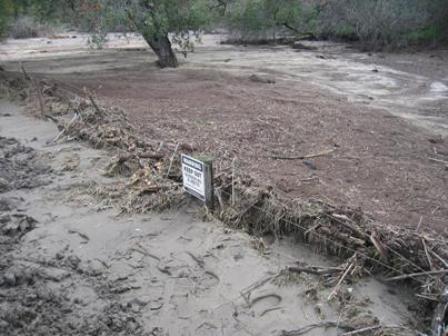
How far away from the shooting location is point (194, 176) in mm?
4168

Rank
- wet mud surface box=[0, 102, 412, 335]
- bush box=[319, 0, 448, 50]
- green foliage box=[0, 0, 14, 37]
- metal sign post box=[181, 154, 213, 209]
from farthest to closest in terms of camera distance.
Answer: bush box=[319, 0, 448, 50] < green foliage box=[0, 0, 14, 37] < metal sign post box=[181, 154, 213, 209] < wet mud surface box=[0, 102, 412, 335]

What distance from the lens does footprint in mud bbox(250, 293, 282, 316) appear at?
3154 millimetres

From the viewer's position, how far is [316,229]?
380 centimetres

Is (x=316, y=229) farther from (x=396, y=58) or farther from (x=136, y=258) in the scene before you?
(x=396, y=58)

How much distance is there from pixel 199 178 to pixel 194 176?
72mm

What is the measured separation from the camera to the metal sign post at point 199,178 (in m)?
4.05

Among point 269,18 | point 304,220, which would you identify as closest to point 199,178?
point 304,220

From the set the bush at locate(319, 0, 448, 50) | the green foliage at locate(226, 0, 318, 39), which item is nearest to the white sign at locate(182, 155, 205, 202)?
the bush at locate(319, 0, 448, 50)

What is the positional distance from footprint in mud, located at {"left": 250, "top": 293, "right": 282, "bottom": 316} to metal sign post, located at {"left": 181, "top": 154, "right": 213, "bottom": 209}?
116cm

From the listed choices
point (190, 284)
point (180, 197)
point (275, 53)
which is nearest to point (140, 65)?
point (275, 53)

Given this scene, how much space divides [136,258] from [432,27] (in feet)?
65.3

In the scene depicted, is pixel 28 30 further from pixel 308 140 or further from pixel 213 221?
pixel 213 221

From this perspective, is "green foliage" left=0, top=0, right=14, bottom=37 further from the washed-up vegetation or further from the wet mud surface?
the wet mud surface

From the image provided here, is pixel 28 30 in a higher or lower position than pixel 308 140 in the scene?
higher
